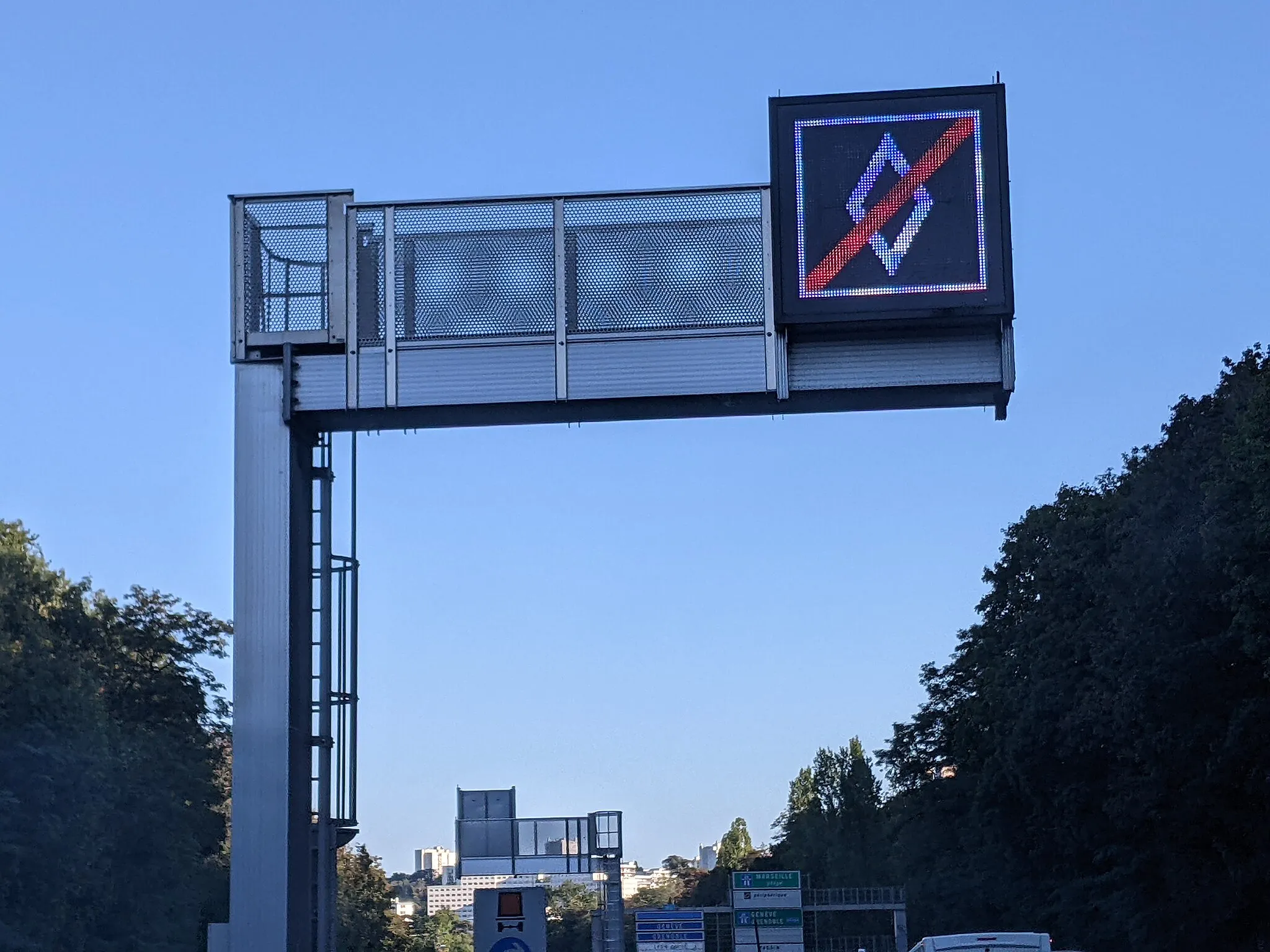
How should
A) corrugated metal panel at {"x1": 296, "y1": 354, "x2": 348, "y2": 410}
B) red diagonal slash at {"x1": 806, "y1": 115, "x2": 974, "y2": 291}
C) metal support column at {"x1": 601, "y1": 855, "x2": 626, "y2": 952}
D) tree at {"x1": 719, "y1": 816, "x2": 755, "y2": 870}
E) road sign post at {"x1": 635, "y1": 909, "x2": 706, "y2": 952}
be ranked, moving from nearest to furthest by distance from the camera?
red diagonal slash at {"x1": 806, "y1": 115, "x2": 974, "y2": 291}, corrugated metal panel at {"x1": 296, "y1": 354, "x2": 348, "y2": 410}, metal support column at {"x1": 601, "y1": 855, "x2": 626, "y2": 952}, road sign post at {"x1": 635, "y1": 909, "x2": 706, "y2": 952}, tree at {"x1": 719, "y1": 816, "x2": 755, "y2": 870}

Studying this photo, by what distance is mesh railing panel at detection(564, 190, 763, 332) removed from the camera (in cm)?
1441

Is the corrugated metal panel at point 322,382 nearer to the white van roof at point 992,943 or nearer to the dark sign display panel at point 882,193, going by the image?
the dark sign display panel at point 882,193

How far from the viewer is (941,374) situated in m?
14.3

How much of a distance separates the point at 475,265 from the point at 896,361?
3268mm

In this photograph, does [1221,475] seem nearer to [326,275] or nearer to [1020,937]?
[1020,937]

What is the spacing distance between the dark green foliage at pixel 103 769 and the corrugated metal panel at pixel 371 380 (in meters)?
38.2

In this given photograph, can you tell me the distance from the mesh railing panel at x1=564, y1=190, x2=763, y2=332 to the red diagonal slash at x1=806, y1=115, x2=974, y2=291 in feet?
1.87

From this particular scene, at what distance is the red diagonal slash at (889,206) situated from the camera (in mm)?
Result: 14148

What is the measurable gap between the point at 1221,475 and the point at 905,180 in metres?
26.7

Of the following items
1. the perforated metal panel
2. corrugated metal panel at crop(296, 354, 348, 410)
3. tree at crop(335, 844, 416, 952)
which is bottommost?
tree at crop(335, 844, 416, 952)

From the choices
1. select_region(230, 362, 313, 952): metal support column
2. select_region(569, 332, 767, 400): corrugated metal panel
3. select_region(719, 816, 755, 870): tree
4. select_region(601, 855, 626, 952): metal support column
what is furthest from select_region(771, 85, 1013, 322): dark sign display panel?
select_region(719, 816, 755, 870): tree

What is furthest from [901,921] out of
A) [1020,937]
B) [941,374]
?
[941,374]

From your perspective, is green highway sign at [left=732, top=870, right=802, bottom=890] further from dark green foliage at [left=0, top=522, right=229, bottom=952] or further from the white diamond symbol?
the white diamond symbol

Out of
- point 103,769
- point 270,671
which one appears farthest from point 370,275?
point 103,769
